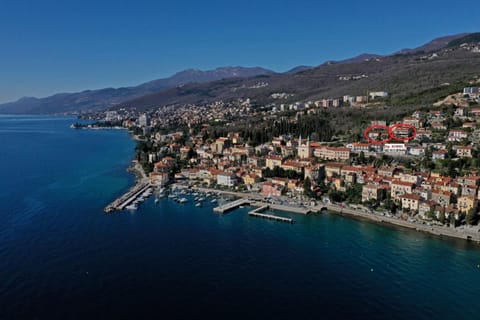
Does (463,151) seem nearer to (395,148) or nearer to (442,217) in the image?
(395,148)

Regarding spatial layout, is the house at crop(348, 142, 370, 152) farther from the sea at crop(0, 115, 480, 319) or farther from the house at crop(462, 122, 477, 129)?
the sea at crop(0, 115, 480, 319)

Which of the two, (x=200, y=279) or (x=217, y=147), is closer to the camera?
(x=200, y=279)

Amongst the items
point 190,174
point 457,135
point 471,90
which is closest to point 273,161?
point 190,174

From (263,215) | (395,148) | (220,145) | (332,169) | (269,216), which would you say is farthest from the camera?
(220,145)

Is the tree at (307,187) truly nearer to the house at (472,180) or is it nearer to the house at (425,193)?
the house at (425,193)

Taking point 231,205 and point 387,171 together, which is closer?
point 231,205

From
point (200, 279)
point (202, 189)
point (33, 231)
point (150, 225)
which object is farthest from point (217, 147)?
point (200, 279)

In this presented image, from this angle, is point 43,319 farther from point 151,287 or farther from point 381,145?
point 381,145
